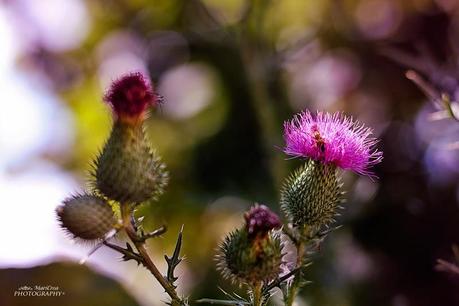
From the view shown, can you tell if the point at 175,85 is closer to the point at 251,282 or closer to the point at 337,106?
the point at 337,106

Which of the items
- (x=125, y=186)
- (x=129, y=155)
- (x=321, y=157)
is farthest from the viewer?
(x=321, y=157)

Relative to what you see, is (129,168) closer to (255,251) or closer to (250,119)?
(255,251)

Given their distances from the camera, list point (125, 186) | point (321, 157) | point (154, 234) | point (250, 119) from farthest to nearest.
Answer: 1. point (250, 119)
2. point (321, 157)
3. point (125, 186)
4. point (154, 234)

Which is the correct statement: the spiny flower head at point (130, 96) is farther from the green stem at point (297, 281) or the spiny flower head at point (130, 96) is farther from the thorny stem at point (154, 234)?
the green stem at point (297, 281)

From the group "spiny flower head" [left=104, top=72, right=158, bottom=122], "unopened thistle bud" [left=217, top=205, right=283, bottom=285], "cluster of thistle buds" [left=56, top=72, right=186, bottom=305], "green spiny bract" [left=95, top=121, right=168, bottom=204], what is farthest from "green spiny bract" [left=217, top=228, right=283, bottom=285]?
"spiny flower head" [left=104, top=72, right=158, bottom=122]

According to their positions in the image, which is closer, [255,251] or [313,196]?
[255,251]

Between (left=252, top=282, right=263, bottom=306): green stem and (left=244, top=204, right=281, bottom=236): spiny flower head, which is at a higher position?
(left=244, top=204, right=281, bottom=236): spiny flower head

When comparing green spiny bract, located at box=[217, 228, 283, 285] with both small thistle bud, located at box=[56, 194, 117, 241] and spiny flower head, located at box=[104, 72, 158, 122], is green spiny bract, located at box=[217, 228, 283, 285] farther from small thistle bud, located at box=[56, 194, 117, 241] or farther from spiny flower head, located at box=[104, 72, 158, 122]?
spiny flower head, located at box=[104, 72, 158, 122]

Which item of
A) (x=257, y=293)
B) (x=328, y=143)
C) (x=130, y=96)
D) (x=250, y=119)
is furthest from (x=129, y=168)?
(x=250, y=119)

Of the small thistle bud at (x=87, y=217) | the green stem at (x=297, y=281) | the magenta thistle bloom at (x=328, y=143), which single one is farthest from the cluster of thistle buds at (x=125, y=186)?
the magenta thistle bloom at (x=328, y=143)
